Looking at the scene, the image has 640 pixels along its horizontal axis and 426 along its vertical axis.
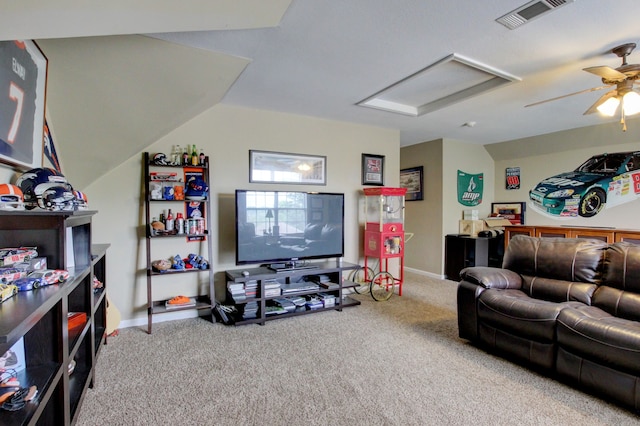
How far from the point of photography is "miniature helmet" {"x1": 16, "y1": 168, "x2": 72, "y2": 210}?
1520 millimetres

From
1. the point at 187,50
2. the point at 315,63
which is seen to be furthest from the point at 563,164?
the point at 187,50

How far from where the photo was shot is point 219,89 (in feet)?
9.41

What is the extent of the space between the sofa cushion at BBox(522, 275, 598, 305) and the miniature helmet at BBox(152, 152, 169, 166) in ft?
11.7

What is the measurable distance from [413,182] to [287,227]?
10.7 ft

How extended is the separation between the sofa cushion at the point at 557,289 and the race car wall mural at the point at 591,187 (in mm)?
3041

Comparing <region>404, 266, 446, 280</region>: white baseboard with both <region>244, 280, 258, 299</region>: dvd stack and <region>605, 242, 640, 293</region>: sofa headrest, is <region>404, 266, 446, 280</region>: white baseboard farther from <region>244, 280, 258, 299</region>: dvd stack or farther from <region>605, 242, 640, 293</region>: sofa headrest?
<region>244, 280, 258, 299</region>: dvd stack

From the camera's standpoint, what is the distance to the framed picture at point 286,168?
3.73 metres

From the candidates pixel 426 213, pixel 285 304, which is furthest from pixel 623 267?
pixel 426 213

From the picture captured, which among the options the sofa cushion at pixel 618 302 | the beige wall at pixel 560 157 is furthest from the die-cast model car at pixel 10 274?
the beige wall at pixel 560 157

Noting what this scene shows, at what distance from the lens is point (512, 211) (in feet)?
18.7

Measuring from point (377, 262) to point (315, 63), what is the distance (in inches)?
116

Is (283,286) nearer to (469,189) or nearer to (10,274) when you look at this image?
(10,274)

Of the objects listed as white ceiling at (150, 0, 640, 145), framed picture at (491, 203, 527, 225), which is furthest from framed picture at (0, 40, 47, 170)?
Answer: framed picture at (491, 203, 527, 225)

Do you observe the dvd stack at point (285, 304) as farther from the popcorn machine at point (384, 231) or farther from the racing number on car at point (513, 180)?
the racing number on car at point (513, 180)
